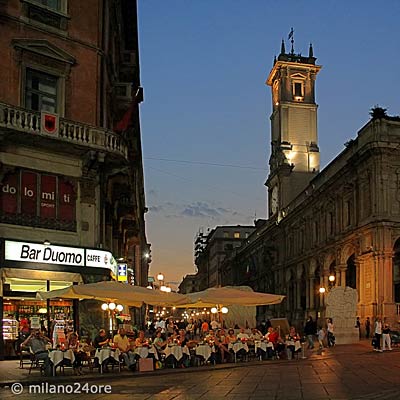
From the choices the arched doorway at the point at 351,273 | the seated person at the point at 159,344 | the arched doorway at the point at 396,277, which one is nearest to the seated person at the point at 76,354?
the seated person at the point at 159,344

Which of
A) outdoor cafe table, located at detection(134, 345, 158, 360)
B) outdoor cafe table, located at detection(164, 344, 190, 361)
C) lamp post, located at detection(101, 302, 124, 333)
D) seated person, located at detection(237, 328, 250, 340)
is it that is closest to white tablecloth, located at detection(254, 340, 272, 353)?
seated person, located at detection(237, 328, 250, 340)

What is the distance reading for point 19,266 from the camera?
25484 mm

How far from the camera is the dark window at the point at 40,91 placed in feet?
89.7

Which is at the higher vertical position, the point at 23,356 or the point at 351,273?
the point at 351,273

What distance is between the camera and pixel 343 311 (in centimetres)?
3956

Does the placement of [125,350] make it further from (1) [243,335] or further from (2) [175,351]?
(1) [243,335]

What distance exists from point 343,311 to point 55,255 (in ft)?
61.6

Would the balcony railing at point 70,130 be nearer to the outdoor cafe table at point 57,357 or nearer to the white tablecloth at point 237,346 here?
the outdoor cafe table at point 57,357

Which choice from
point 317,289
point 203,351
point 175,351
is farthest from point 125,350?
point 317,289

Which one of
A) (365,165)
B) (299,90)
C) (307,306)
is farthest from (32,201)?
(299,90)

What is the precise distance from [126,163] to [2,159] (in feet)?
19.1

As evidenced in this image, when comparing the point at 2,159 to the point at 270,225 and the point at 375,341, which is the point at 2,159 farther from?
the point at 270,225

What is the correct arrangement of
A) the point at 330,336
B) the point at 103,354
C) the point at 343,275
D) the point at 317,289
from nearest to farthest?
the point at 103,354 < the point at 330,336 < the point at 343,275 < the point at 317,289

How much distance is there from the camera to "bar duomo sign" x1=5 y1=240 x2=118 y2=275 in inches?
1001
